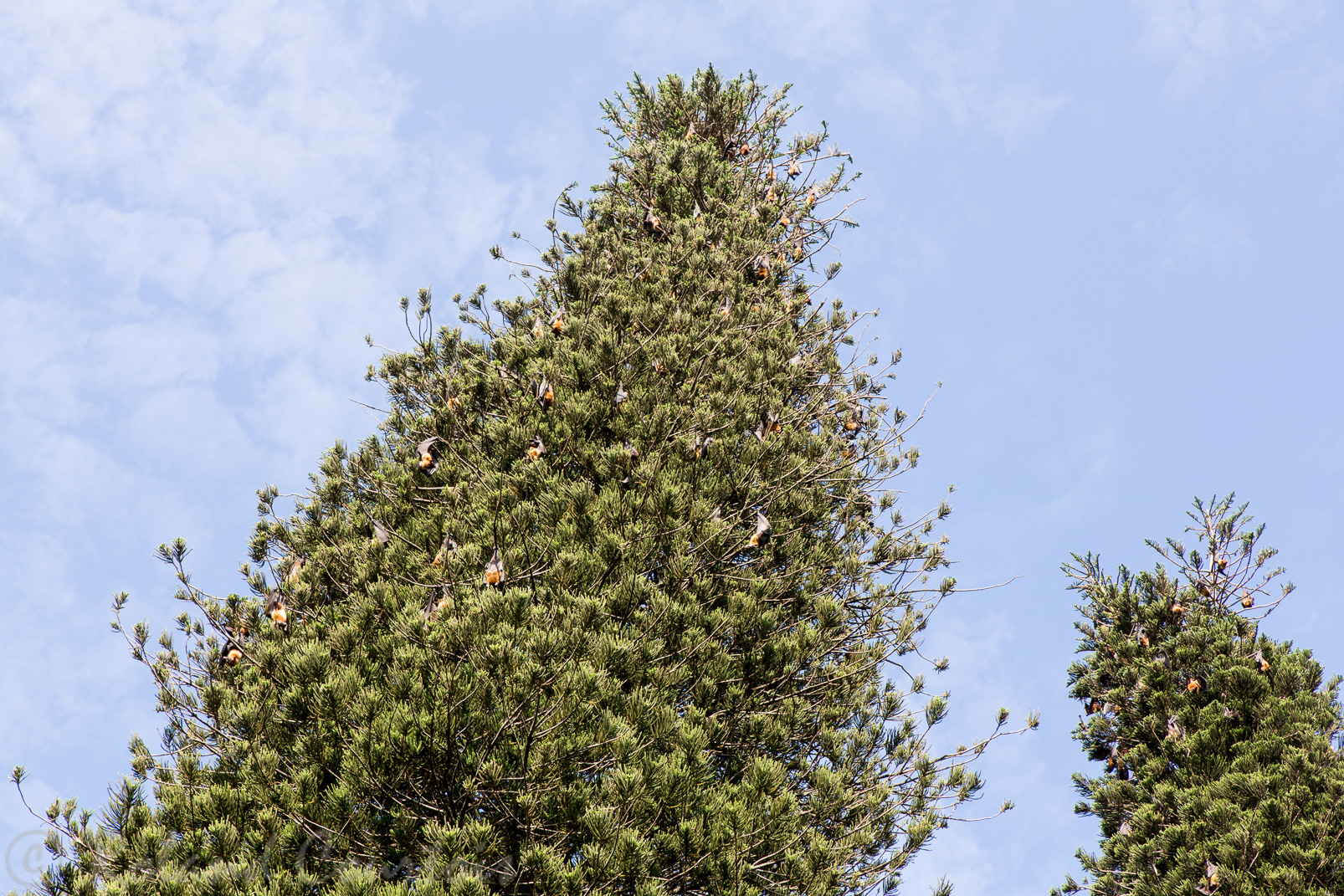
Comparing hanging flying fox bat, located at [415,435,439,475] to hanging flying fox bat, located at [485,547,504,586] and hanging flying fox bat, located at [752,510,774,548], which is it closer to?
hanging flying fox bat, located at [485,547,504,586]

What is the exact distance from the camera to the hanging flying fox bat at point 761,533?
639 centimetres

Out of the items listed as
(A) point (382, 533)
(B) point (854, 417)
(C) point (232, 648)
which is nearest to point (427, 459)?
(A) point (382, 533)

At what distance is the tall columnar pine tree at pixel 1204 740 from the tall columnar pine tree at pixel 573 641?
4.00m

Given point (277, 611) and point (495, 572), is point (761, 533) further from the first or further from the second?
point (277, 611)

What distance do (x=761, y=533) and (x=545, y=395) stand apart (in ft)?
6.76

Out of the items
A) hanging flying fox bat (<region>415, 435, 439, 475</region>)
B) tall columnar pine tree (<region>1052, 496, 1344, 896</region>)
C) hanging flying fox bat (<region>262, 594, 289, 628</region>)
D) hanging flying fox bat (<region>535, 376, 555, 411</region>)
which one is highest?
hanging flying fox bat (<region>535, 376, 555, 411</region>)

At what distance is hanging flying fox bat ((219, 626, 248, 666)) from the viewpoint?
220 inches

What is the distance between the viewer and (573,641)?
190 inches

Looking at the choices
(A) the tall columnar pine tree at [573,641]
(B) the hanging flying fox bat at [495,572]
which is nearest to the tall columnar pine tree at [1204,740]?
(A) the tall columnar pine tree at [573,641]

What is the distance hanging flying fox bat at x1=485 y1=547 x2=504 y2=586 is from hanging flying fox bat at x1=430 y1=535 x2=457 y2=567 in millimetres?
406

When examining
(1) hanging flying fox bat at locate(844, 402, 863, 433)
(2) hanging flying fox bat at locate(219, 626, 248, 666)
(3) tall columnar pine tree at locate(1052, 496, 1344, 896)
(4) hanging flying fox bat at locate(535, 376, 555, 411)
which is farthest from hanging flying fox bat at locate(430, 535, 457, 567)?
(3) tall columnar pine tree at locate(1052, 496, 1344, 896)

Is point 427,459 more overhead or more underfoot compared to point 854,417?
more underfoot

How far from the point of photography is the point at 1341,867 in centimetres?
784

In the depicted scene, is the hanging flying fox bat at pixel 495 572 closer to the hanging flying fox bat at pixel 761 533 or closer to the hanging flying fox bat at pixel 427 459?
the hanging flying fox bat at pixel 427 459
